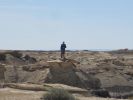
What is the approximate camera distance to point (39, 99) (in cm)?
2408

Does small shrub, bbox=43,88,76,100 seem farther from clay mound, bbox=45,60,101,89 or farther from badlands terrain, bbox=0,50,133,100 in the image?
clay mound, bbox=45,60,101,89

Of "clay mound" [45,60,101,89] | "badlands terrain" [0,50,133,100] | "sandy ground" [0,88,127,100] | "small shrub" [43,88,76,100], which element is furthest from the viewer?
"clay mound" [45,60,101,89]

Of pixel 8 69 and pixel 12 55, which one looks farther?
pixel 12 55

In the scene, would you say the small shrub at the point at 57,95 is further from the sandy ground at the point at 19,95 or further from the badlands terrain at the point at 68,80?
the badlands terrain at the point at 68,80

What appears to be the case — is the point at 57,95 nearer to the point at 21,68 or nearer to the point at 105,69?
the point at 21,68

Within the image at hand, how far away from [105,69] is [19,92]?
1859 centimetres

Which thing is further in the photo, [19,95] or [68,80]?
[68,80]

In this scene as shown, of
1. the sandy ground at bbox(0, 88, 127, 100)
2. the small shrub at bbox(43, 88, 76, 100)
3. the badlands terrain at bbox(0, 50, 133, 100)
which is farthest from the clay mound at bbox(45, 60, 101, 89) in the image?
the small shrub at bbox(43, 88, 76, 100)

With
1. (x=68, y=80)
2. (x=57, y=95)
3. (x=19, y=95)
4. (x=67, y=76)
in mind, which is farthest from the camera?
(x=67, y=76)

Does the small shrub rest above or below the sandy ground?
above

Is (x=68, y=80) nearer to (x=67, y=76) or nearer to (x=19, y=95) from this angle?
(x=67, y=76)

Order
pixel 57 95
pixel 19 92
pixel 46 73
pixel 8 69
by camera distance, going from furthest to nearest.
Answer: pixel 8 69 < pixel 46 73 < pixel 19 92 < pixel 57 95

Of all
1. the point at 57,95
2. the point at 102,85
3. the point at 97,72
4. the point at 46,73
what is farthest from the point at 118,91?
the point at 57,95

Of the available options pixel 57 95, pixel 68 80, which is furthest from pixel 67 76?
pixel 57 95
